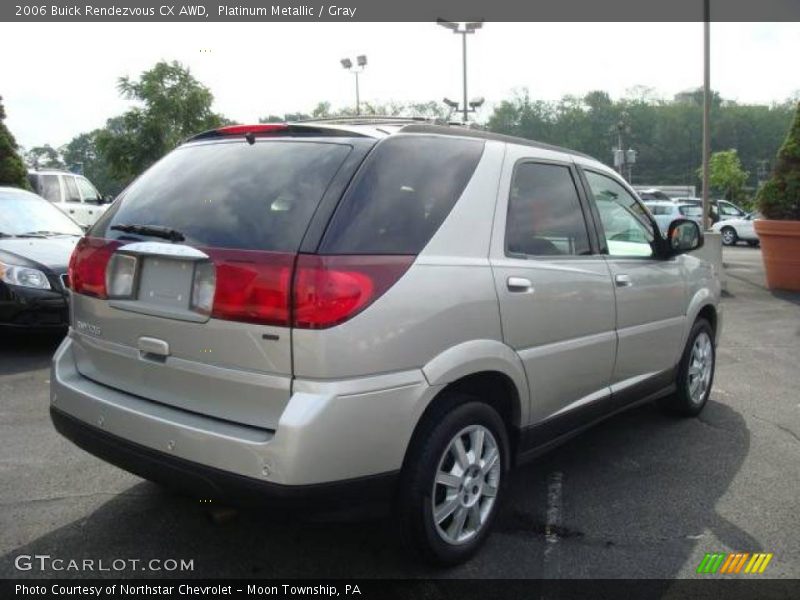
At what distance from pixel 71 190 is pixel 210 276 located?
17.1 metres

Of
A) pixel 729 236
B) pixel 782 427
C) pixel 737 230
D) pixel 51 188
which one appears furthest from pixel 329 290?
pixel 729 236

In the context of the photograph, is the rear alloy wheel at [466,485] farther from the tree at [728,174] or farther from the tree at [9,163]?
the tree at [728,174]

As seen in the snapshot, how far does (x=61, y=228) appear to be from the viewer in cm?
779

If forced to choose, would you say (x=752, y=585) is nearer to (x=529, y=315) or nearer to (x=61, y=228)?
(x=529, y=315)

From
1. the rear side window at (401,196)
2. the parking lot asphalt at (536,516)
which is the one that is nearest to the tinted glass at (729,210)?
the parking lot asphalt at (536,516)

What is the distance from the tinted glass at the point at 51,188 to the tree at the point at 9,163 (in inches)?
120

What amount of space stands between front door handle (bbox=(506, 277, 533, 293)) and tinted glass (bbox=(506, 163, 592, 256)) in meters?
0.14

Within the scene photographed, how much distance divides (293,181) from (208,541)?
164 cm

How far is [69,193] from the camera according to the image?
17.7m

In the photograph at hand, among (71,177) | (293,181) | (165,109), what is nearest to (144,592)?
(293,181)

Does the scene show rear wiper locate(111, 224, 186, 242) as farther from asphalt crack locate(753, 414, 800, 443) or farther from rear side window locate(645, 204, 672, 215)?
rear side window locate(645, 204, 672, 215)

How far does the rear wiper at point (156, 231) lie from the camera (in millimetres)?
2768

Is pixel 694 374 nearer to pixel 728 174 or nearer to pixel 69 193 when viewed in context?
pixel 69 193

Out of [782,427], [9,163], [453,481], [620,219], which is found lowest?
[782,427]
